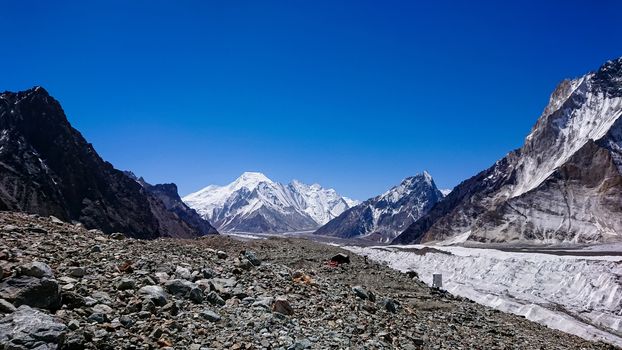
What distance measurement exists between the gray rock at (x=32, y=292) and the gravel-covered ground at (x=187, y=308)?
18 millimetres

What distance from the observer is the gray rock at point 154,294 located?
10.0 meters

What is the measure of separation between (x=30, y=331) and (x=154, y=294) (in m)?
3.08

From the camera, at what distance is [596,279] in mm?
42719

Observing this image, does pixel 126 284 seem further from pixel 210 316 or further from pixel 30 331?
pixel 30 331

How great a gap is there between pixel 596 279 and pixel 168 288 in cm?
4386

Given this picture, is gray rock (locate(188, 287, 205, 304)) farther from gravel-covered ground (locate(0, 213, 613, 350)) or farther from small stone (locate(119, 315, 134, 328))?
small stone (locate(119, 315, 134, 328))

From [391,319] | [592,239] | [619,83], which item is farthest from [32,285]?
[619,83]

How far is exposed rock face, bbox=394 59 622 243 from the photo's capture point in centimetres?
12038

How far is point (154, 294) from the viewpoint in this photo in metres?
10.2

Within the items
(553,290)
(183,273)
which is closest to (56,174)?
(553,290)

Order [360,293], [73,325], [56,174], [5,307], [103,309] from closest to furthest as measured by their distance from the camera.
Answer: [5,307] < [73,325] < [103,309] < [360,293] < [56,174]

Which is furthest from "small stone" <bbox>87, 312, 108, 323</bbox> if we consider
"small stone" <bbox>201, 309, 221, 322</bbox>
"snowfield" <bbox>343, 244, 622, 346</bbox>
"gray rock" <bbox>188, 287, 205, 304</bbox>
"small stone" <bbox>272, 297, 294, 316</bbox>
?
"snowfield" <bbox>343, 244, 622, 346</bbox>

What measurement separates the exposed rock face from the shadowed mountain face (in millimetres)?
101723

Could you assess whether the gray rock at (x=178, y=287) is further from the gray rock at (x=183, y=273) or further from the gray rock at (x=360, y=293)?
the gray rock at (x=360, y=293)
